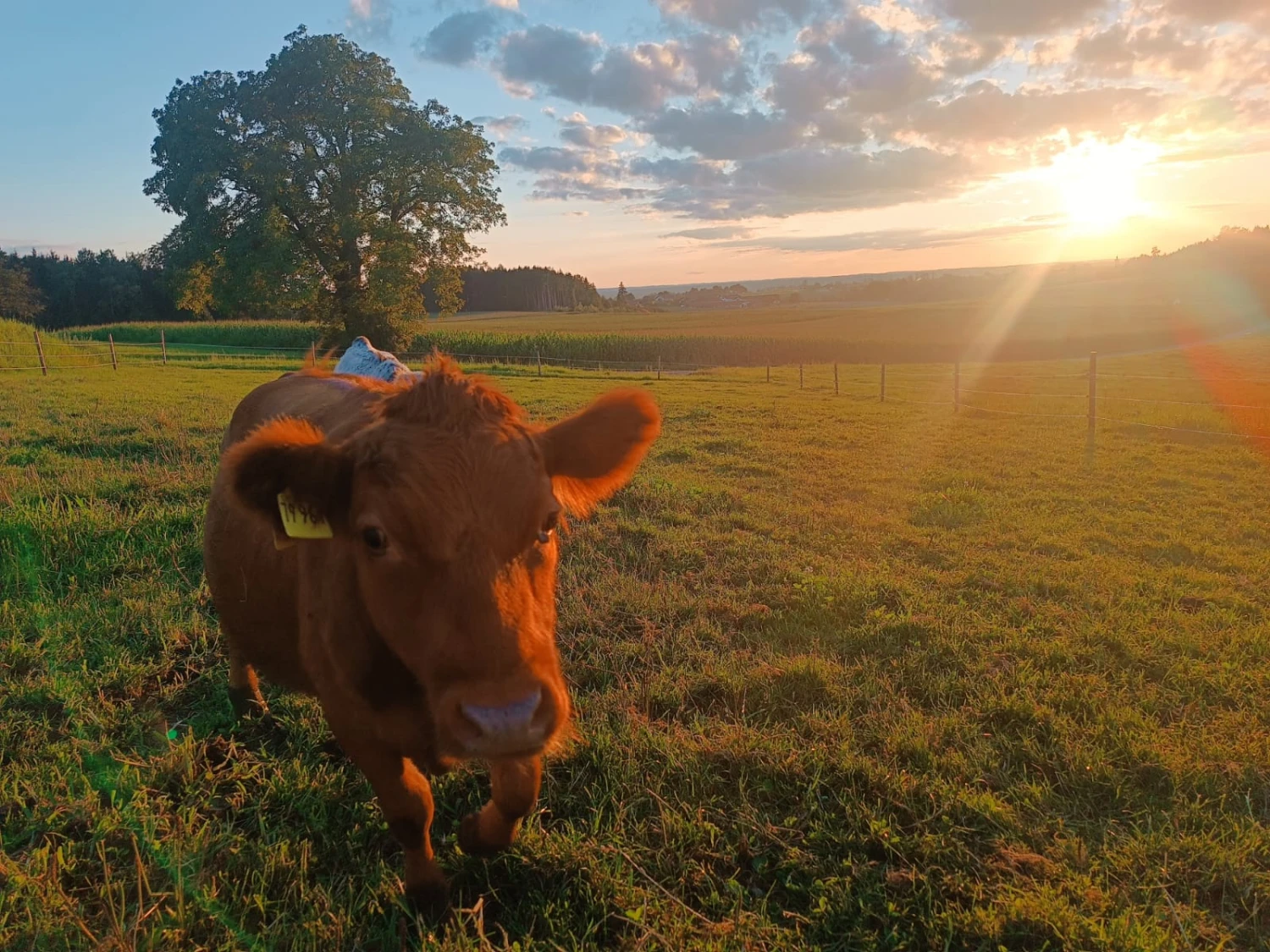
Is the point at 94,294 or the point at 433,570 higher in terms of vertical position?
the point at 94,294

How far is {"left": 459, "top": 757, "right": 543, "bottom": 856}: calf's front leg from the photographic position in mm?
2662

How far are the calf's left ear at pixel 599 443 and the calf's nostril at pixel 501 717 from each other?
2.90 ft

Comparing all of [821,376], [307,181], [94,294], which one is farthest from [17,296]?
[821,376]

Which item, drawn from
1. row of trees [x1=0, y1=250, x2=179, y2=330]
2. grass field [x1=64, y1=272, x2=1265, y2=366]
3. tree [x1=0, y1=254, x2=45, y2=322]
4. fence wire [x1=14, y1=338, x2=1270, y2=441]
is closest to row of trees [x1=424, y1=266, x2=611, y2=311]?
grass field [x1=64, y1=272, x2=1265, y2=366]

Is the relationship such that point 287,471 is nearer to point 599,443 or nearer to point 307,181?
point 599,443

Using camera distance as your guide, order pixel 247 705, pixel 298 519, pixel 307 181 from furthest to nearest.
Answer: pixel 307 181
pixel 247 705
pixel 298 519

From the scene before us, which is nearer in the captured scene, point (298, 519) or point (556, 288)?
point (298, 519)

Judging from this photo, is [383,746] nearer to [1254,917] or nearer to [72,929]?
[72,929]

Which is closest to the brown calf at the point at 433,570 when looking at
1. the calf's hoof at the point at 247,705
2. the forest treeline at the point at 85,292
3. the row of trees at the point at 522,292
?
the calf's hoof at the point at 247,705

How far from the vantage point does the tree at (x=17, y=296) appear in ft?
197

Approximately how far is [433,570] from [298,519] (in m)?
0.55

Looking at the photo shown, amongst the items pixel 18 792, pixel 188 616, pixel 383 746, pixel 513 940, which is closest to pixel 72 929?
pixel 18 792

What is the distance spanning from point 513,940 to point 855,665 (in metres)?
2.66

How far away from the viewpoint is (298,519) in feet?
7.33
